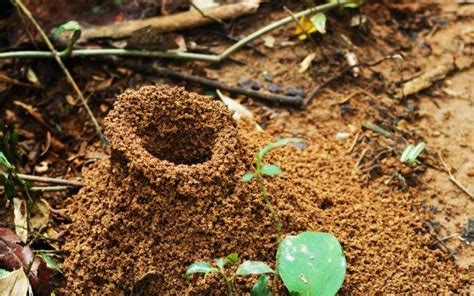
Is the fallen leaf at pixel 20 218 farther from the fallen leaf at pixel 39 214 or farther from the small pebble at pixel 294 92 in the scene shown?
the small pebble at pixel 294 92

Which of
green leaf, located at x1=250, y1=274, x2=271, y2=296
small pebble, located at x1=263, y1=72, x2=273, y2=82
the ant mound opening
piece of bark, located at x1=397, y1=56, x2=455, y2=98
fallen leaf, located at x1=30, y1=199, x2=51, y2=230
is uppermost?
the ant mound opening

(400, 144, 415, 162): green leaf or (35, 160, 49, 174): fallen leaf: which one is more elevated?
(35, 160, 49, 174): fallen leaf

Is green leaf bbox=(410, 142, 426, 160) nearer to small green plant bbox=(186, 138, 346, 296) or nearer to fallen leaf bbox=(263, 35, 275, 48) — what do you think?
small green plant bbox=(186, 138, 346, 296)

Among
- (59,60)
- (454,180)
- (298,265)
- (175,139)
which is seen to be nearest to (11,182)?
(175,139)

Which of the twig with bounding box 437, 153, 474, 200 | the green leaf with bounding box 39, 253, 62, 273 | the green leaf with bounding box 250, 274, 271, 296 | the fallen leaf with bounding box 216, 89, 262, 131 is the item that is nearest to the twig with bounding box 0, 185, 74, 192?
the green leaf with bounding box 39, 253, 62, 273

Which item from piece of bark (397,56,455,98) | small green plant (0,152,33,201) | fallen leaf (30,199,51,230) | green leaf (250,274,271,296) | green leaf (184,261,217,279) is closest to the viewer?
green leaf (184,261,217,279)

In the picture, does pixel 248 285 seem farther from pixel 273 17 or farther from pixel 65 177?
pixel 273 17
